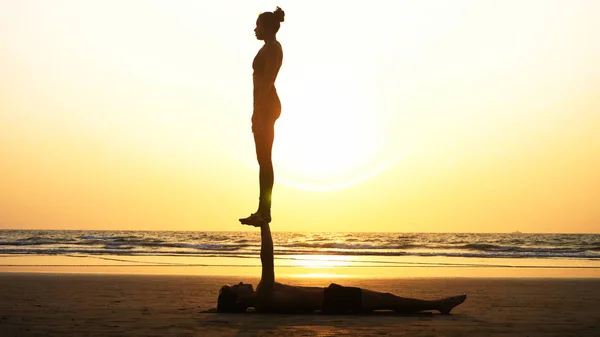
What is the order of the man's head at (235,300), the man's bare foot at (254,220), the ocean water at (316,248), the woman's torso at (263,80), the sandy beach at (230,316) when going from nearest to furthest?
the sandy beach at (230,316), the man's bare foot at (254,220), the woman's torso at (263,80), the man's head at (235,300), the ocean water at (316,248)

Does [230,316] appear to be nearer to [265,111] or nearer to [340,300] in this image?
[340,300]

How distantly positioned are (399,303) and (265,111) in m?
3.43

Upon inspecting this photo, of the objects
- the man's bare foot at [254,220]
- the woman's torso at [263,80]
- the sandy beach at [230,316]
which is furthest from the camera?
the woman's torso at [263,80]

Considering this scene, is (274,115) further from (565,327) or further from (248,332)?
(565,327)

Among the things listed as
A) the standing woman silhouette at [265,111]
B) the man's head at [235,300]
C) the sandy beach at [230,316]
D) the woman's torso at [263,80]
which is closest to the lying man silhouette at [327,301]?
the man's head at [235,300]

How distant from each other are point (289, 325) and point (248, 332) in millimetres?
844

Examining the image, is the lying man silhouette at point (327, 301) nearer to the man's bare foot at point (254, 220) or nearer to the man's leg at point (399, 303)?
the man's leg at point (399, 303)

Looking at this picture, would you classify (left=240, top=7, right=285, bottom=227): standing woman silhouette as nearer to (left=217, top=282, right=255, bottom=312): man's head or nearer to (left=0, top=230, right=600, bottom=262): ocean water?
(left=217, top=282, right=255, bottom=312): man's head

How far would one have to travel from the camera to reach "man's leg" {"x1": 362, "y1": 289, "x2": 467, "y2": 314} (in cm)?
1092

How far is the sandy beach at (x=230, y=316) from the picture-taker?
8938mm

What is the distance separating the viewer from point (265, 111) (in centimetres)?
1055

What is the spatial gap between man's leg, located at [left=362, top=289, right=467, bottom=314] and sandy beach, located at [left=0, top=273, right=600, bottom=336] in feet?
0.69

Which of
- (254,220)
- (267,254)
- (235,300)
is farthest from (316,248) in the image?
(254,220)

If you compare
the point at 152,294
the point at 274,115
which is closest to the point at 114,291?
the point at 152,294
